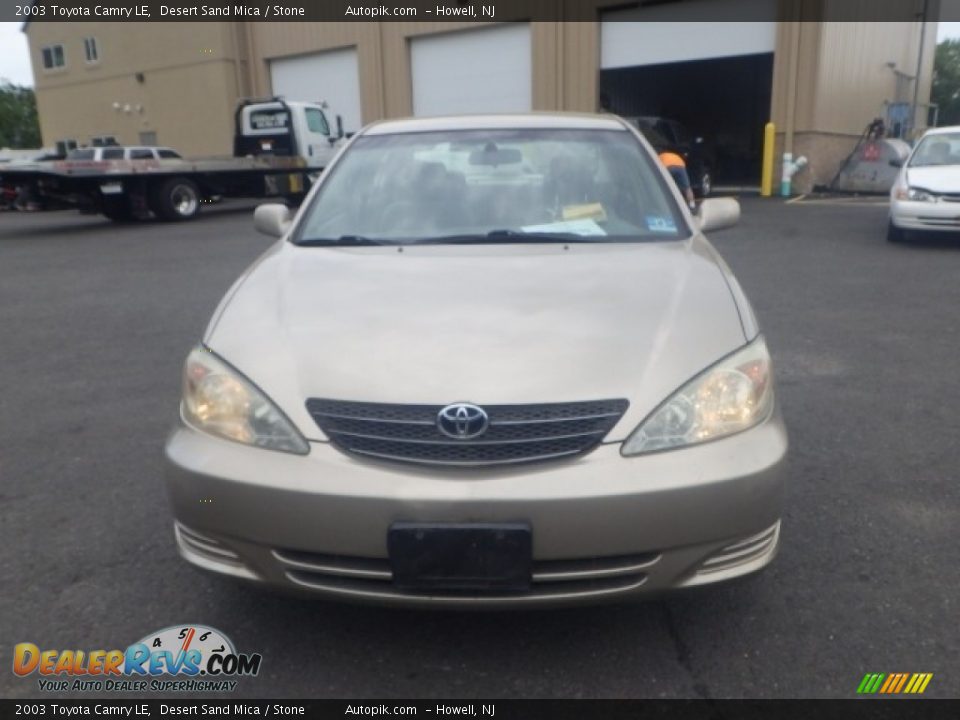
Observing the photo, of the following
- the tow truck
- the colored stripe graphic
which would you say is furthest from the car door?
the colored stripe graphic

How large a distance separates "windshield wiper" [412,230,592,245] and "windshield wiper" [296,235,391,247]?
174 mm

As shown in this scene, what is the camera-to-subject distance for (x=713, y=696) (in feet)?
7.09

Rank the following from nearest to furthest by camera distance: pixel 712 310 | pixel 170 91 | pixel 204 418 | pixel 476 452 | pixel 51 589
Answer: pixel 476 452 < pixel 204 418 < pixel 712 310 < pixel 51 589 < pixel 170 91

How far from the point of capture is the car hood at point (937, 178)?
9945 millimetres

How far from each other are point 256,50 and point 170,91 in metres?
4.40

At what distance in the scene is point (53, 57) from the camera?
35.0 metres

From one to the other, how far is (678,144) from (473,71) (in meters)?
7.57

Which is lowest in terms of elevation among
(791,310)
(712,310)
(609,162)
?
(791,310)

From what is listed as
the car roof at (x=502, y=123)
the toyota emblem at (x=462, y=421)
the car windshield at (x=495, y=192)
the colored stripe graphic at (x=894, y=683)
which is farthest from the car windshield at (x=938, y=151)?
the toyota emblem at (x=462, y=421)

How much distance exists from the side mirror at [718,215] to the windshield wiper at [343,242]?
147 centimetres

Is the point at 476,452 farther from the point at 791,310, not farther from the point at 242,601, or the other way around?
the point at 791,310

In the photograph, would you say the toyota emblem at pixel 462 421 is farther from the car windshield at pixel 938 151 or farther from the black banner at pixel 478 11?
the black banner at pixel 478 11

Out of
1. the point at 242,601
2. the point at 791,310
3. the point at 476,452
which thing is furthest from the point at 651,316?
the point at 791,310
